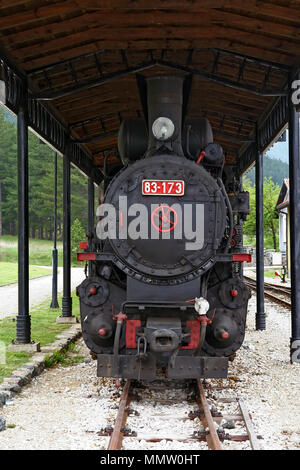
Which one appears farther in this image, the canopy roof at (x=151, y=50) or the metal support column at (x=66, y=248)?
the metal support column at (x=66, y=248)

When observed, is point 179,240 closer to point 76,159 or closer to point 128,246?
point 128,246

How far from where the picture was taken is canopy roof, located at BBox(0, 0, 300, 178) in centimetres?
663

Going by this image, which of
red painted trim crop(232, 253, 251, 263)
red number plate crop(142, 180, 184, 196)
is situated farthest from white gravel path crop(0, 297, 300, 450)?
red number plate crop(142, 180, 184, 196)

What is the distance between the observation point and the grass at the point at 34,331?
7.40 m

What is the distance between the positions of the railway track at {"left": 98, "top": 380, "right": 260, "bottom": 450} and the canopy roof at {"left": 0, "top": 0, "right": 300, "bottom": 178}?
3667 mm

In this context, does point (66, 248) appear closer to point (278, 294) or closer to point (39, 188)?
point (278, 294)

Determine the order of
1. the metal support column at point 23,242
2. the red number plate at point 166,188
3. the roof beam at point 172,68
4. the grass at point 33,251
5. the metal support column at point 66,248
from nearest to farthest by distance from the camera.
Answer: the red number plate at point 166,188 → the roof beam at point 172,68 → the metal support column at point 23,242 → the metal support column at point 66,248 → the grass at point 33,251

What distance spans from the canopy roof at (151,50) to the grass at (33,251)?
121ft

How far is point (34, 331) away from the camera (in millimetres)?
10375

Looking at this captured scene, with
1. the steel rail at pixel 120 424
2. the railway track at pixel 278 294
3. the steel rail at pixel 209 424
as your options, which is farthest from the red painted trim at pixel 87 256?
the railway track at pixel 278 294

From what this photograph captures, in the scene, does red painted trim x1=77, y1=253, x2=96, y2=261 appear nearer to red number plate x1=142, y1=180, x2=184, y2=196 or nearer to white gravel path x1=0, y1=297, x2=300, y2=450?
red number plate x1=142, y1=180, x2=184, y2=196

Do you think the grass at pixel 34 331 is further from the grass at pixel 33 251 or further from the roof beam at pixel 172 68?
the grass at pixel 33 251

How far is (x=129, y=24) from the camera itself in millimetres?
7094

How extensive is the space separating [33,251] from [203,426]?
47.6m
